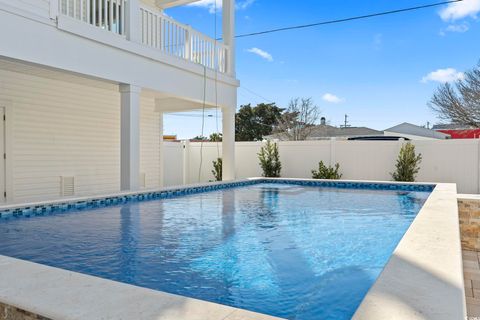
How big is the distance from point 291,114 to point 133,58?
2191 cm

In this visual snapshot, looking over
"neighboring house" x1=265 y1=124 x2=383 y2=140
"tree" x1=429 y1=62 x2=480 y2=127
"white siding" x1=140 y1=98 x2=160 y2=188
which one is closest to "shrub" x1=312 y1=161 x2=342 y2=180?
"white siding" x1=140 y1=98 x2=160 y2=188

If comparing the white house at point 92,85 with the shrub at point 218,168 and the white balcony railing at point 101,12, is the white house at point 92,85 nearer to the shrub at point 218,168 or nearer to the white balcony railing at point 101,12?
the white balcony railing at point 101,12

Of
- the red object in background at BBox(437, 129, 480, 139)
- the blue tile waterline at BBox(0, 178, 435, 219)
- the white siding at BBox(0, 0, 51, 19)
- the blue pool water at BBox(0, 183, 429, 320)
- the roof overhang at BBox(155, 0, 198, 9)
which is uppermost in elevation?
the roof overhang at BBox(155, 0, 198, 9)

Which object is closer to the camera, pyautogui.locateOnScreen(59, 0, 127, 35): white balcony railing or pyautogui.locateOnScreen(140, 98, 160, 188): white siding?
pyautogui.locateOnScreen(59, 0, 127, 35): white balcony railing

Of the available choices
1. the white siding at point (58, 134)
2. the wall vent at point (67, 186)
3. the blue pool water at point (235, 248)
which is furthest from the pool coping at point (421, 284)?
the wall vent at point (67, 186)

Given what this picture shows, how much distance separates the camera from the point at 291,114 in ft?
95.8

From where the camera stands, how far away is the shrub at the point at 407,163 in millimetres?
11852

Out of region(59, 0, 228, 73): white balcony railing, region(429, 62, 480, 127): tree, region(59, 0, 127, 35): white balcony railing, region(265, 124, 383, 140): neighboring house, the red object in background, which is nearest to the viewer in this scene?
region(59, 0, 127, 35): white balcony railing

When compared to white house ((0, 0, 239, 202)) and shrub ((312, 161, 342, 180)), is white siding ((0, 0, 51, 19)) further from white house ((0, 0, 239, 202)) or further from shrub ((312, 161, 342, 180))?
shrub ((312, 161, 342, 180))

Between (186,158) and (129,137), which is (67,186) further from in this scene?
(186,158)

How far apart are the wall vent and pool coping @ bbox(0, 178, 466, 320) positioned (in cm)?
687

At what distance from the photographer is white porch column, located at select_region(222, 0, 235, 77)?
11.0m

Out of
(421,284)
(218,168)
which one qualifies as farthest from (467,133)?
(421,284)

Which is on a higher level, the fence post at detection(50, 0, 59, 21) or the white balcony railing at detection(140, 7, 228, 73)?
the white balcony railing at detection(140, 7, 228, 73)
